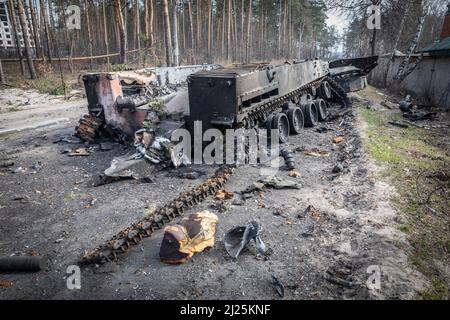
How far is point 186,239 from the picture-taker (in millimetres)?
4621

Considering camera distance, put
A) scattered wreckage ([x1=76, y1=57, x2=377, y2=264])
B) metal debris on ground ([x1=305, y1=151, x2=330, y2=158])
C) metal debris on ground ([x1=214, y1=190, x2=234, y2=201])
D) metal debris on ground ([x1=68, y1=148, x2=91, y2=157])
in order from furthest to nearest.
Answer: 1. metal debris on ground ([x1=68, y1=148, x2=91, y2=157])
2. metal debris on ground ([x1=305, y1=151, x2=330, y2=158])
3. metal debris on ground ([x1=214, y1=190, x2=234, y2=201])
4. scattered wreckage ([x1=76, y1=57, x2=377, y2=264])

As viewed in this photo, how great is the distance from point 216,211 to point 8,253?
3212 mm

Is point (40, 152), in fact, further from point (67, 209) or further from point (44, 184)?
point (67, 209)

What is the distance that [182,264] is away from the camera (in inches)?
175

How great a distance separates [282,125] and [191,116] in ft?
9.98

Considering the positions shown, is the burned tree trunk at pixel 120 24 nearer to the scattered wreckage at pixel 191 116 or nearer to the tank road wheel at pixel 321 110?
the scattered wreckage at pixel 191 116

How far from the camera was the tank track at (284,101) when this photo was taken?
860cm

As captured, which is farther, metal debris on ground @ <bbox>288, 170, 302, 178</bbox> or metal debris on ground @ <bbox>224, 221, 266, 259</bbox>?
metal debris on ground @ <bbox>288, 170, 302, 178</bbox>

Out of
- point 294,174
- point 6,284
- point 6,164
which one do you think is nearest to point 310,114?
point 294,174

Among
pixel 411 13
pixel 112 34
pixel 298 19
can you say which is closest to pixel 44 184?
pixel 411 13

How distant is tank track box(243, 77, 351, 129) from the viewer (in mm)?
8602

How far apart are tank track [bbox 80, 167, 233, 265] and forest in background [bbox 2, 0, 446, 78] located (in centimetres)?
1366

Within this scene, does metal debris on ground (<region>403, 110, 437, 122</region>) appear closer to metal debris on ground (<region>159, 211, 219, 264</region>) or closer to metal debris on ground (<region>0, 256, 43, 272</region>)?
metal debris on ground (<region>159, 211, 219, 264</region>)

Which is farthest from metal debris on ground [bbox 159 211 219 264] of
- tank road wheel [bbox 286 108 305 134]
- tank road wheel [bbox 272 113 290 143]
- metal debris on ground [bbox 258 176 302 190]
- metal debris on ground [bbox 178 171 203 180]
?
tank road wheel [bbox 286 108 305 134]
